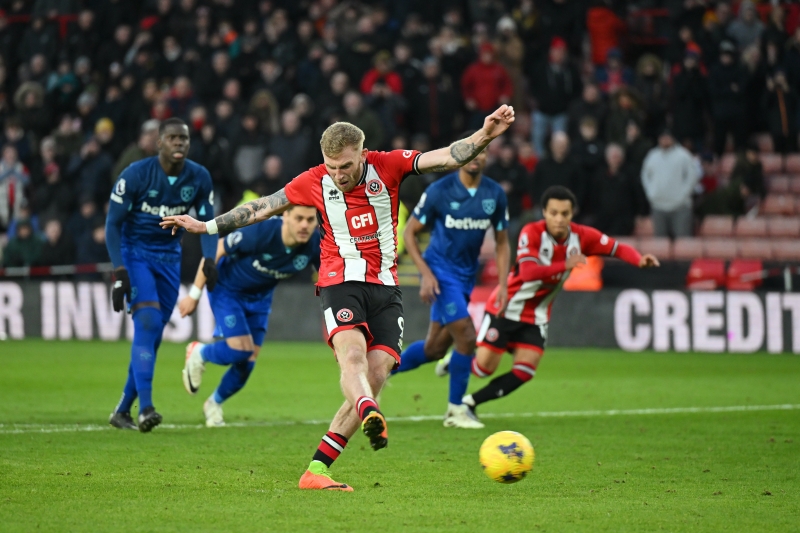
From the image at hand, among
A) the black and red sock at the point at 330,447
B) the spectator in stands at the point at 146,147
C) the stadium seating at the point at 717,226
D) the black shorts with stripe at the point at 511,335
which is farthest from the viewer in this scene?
the stadium seating at the point at 717,226

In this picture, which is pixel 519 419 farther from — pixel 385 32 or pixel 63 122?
pixel 63 122

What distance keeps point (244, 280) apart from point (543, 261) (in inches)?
103

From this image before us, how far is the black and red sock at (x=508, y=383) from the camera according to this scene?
10.5 metres

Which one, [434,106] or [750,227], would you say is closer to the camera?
[750,227]

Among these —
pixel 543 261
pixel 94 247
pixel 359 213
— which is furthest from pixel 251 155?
pixel 359 213

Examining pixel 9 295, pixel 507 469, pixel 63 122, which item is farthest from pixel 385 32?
pixel 507 469

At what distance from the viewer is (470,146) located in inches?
271

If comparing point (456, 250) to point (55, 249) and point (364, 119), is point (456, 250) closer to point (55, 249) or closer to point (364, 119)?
point (364, 119)

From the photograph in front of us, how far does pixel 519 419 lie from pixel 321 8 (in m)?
14.2

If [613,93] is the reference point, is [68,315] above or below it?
below

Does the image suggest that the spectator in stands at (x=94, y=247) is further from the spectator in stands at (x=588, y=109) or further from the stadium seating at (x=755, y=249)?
the stadium seating at (x=755, y=249)

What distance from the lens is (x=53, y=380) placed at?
13945 millimetres

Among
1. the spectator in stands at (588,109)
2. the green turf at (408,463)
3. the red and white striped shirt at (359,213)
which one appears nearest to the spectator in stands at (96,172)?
the green turf at (408,463)

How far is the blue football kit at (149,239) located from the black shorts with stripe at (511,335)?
257 cm
